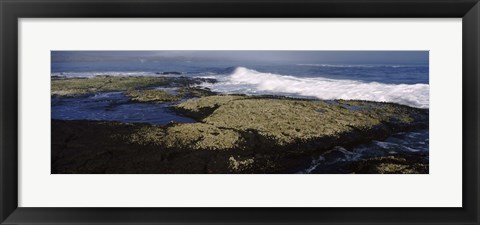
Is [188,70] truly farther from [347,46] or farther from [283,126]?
[347,46]

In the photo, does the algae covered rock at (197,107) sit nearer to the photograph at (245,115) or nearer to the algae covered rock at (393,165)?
the photograph at (245,115)

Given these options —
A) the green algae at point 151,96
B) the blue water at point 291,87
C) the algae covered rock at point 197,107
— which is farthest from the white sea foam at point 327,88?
the green algae at point 151,96

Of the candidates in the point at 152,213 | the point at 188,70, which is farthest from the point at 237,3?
the point at 152,213

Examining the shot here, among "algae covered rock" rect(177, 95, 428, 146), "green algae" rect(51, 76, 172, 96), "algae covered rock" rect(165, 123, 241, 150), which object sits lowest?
"algae covered rock" rect(165, 123, 241, 150)

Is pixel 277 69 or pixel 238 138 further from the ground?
pixel 277 69

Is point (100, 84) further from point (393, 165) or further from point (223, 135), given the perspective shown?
point (393, 165)

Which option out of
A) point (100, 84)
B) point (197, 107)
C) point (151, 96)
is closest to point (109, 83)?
point (100, 84)

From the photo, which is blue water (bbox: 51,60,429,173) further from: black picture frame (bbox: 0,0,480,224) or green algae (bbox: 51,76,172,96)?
black picture frame (bbox: 0,0,480,224)

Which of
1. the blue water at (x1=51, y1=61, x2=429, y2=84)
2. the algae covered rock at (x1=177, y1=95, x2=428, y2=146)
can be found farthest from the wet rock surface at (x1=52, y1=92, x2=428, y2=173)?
the blue water at (x1=51, y1=61, x2=429, y2=84)
